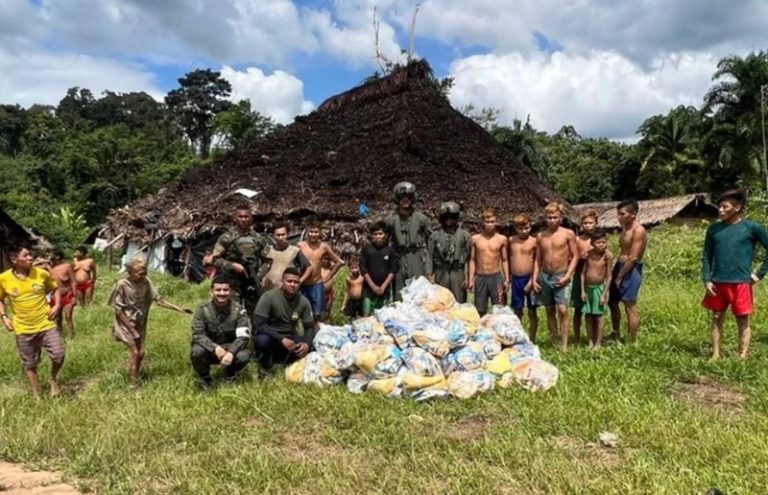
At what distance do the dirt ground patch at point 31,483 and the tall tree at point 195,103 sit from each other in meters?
53.4

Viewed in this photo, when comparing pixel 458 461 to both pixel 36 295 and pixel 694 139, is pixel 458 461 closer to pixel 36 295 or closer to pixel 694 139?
pixel 36 295

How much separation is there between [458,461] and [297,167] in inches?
578

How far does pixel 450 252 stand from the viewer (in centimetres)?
675

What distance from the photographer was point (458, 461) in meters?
3.58

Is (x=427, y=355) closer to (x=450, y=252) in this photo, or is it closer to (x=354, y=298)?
(x=450, y=252)

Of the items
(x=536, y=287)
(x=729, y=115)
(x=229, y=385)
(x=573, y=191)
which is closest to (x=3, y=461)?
(x=229, y=385)

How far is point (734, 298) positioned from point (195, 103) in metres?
54.8

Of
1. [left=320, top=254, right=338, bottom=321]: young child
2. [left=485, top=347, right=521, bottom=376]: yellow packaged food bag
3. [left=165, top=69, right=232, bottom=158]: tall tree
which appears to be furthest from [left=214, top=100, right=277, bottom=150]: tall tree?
[left=485, top=347, right=521, bottom=376]: yellow packaged food bag

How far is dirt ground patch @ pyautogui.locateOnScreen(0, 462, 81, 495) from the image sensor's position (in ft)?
11.8

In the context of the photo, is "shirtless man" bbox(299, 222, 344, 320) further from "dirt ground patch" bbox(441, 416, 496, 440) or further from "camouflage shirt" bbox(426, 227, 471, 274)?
"dirt ground patch" bbox(441, 416, 496, 440)

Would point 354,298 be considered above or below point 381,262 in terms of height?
below

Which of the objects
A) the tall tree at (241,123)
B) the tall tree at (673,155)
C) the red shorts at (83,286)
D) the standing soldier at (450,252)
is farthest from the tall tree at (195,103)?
the standing soldier at (450,252)

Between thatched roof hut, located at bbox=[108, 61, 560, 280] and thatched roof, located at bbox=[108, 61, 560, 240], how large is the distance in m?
0.03

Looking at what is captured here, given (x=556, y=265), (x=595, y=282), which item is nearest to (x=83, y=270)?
(x=556, y=265)
